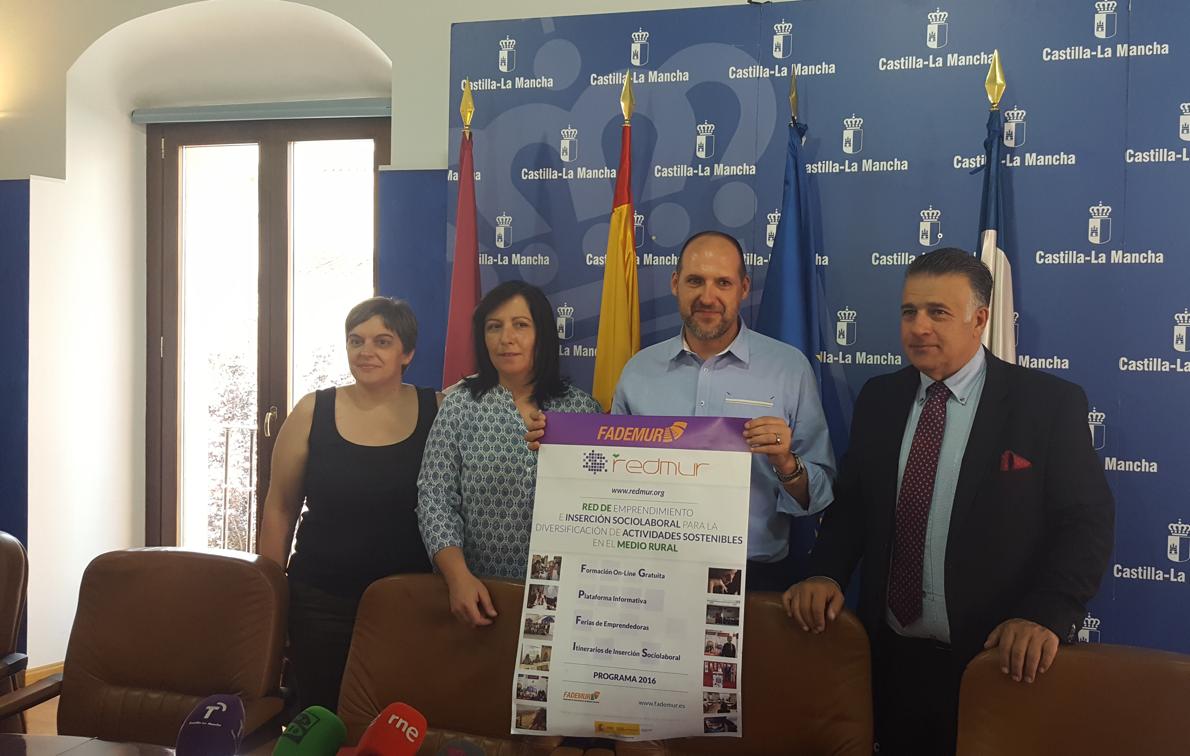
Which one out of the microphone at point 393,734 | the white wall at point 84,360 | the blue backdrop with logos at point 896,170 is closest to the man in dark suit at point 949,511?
the microphone at point 393,734

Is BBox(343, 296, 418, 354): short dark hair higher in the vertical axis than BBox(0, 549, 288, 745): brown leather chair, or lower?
higher

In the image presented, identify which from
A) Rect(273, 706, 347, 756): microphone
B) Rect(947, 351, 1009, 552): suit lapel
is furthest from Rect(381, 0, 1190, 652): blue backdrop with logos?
Rect(273, 706, 347, 756): microphone

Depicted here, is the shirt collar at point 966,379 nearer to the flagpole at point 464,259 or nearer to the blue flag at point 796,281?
the blue flag at point 796,281

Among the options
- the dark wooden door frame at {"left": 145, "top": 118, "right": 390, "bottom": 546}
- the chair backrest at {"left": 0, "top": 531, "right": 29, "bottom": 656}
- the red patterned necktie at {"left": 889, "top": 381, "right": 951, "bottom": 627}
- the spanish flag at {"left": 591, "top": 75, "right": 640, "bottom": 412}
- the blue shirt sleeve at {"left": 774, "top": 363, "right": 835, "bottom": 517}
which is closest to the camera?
the red patterned necktie at {"left": 889, "top": 381, "right": 951, "bottom": 627}

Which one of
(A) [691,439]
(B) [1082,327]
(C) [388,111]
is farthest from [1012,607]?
(C) [388,111]

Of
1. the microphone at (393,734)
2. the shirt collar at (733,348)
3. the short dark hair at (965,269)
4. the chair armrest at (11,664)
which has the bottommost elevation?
the chair armrest at (11,664)

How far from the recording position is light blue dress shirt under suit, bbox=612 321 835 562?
245cm

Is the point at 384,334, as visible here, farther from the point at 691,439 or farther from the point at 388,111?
the point at 388,111

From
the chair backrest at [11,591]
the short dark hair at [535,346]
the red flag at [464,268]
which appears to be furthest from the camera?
the red flag at [464,268]

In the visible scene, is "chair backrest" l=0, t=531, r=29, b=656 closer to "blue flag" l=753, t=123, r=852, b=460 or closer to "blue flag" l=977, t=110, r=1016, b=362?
"blue flag" l=753, t=123, r=852, b=460

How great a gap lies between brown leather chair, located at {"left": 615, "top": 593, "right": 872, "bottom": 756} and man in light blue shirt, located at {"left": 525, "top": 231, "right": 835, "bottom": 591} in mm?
389

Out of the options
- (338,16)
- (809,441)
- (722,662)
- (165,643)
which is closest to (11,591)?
(165,643)

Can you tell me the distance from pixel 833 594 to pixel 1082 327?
65.3 inches

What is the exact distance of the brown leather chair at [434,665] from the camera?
2.16 m
